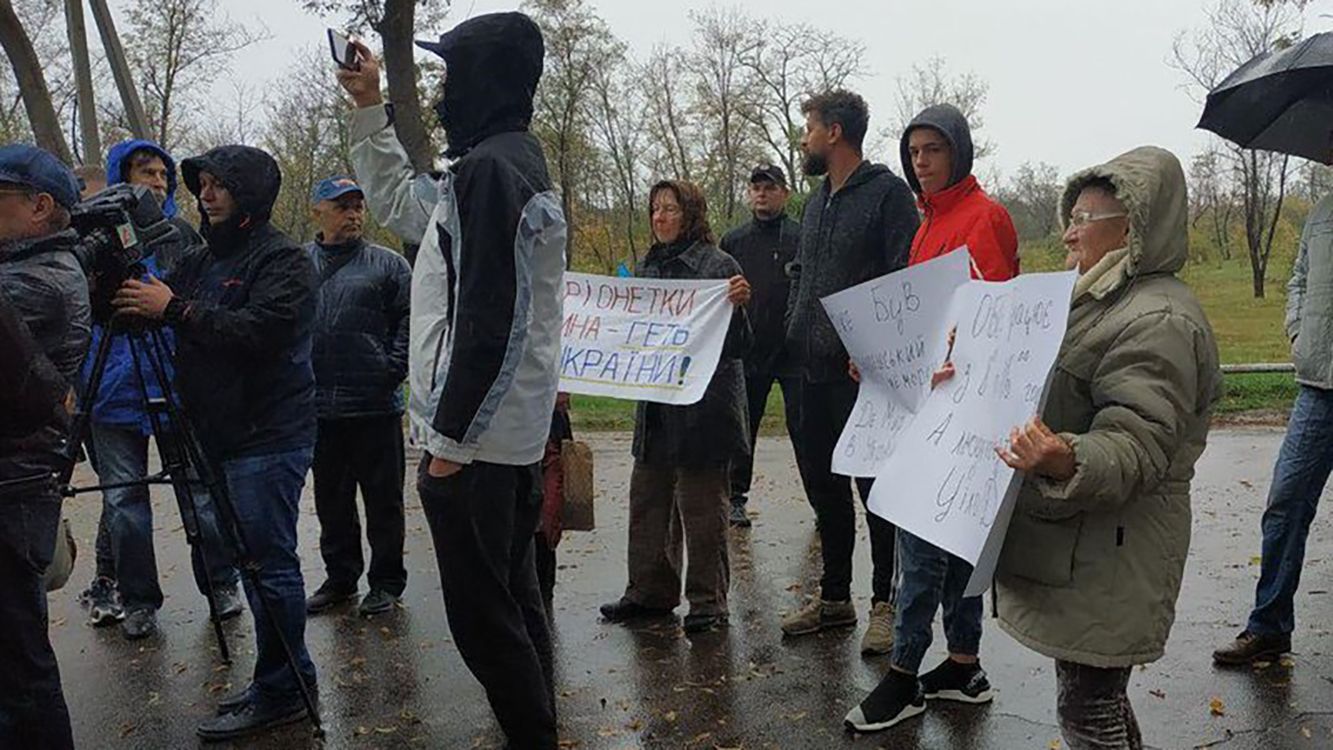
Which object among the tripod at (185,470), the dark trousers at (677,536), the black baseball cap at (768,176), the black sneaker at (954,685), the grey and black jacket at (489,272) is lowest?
the black sneaker at (954,685)

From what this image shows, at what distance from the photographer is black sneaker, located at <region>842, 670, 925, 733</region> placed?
3859 mm

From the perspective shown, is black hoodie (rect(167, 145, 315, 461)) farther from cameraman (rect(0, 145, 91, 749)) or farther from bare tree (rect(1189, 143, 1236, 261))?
bare tree (rect(1189, 143, 1236, 261))

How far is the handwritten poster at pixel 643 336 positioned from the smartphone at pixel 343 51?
1806 millimetres

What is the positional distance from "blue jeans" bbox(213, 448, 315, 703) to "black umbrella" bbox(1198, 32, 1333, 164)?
3759 millimetres

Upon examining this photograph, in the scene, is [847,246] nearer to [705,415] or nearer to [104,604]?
[705,415]

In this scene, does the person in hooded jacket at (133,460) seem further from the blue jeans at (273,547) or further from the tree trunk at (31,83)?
the tree trunk at (31,83)

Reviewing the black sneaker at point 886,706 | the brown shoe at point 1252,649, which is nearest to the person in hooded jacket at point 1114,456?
the black sneaker at point 886,706

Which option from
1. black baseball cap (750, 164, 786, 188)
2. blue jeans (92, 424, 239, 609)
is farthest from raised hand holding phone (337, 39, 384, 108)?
black baseball cap (750, 164, 786, 188)

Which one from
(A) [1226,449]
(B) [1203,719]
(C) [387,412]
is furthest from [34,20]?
(B) [1203,719]

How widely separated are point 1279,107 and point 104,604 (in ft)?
18.8

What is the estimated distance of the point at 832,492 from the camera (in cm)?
486

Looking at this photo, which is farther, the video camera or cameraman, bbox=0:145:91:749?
the video camera

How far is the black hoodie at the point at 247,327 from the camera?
13.0 ft

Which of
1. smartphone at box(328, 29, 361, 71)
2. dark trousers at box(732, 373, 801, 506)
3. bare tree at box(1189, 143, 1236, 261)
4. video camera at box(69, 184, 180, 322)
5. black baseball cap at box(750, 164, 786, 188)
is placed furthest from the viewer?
bare tree at box(1189, 143, 1236, 261)
